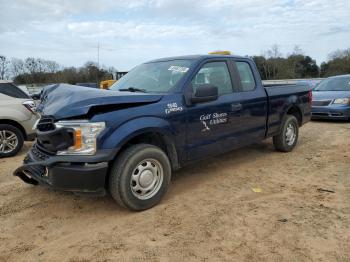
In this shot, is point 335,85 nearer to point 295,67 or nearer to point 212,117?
point 212,117

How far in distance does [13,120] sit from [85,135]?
4162 millimetres

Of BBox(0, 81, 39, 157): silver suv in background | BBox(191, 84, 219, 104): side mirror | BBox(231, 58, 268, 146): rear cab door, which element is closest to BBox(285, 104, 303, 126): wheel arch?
BBox(231, 58, 268, 146): rear cab door

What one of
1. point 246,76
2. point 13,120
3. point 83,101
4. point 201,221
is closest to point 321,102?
point 246,76

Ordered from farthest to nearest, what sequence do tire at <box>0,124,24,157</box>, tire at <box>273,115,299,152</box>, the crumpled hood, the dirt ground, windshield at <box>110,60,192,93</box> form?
1. the crumpled hood
2. tire at <box>0,124,24,157</box>
3. tire at <box>273,115,299,152</box>
4. windshield at <box>110,60,192,93</box>
5. the dirt ground

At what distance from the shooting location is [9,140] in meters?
7.08

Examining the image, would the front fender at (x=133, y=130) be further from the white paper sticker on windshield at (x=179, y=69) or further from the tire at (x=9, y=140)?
the tire at (x=9, y=140)

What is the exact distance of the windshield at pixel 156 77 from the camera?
15.4 ft

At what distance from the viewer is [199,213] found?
396cm

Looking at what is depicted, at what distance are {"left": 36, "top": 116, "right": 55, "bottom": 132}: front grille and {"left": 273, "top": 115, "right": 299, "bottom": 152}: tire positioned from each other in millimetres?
4236

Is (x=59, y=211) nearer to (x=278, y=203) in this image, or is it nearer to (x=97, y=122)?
(x=97, y=122)

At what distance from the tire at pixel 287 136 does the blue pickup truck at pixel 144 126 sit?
2.94ft

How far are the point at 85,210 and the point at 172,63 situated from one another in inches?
92.6

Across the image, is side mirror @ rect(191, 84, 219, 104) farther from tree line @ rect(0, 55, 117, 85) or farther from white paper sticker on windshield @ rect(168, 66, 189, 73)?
tree line @ rect(0, 55, 117, 85)

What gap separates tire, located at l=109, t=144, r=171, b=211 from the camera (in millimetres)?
3779
